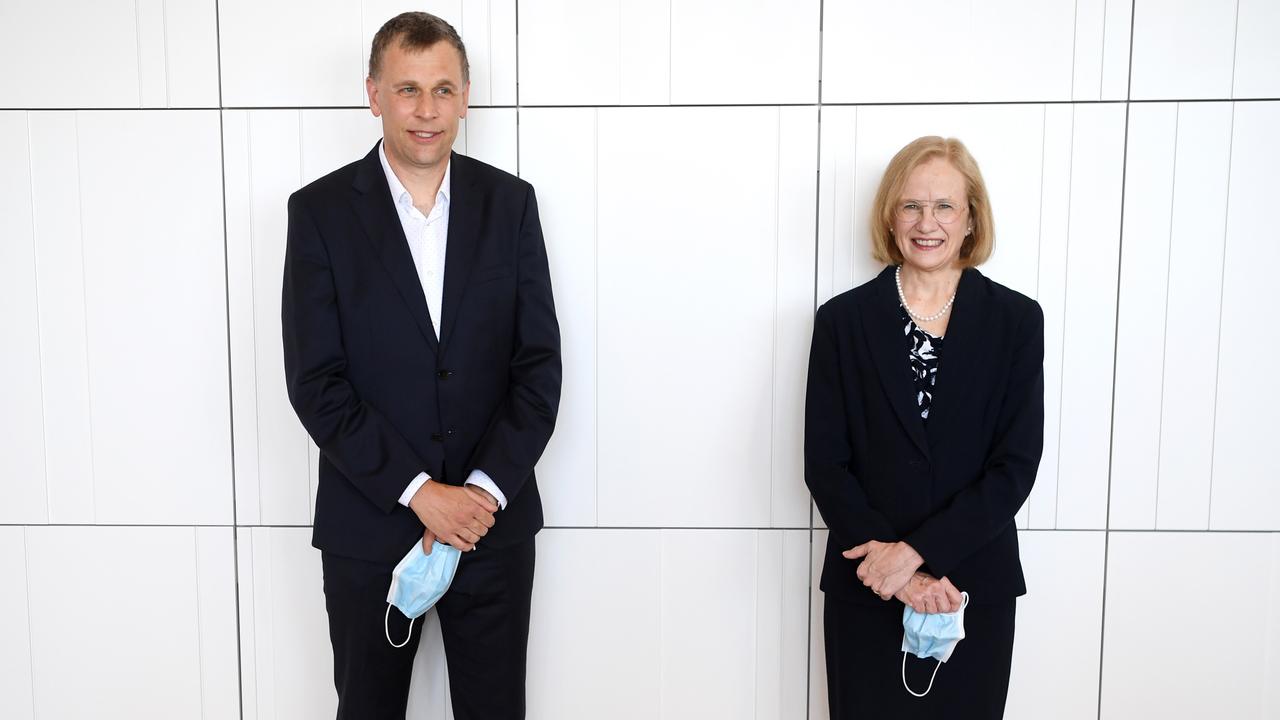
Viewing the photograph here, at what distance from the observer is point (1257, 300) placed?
7.41ft

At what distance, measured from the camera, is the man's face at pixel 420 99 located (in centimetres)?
187

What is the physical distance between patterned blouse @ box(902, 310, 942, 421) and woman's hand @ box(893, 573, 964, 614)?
1.11 feet

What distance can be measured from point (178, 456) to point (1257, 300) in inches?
111

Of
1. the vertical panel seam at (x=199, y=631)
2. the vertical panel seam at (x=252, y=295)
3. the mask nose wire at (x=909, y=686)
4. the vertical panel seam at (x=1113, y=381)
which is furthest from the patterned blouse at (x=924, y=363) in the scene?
the vertical panel seam at (x=199, y=631)

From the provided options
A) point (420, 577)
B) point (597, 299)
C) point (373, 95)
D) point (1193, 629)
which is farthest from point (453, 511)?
point (1193, 629)

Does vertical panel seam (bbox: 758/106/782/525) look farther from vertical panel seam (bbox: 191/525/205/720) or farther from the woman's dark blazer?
vertical panel seam (bbox: 191/525/205/720)

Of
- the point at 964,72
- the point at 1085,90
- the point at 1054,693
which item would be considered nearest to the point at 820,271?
the point at 964,72

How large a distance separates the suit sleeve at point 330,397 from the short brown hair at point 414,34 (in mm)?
407

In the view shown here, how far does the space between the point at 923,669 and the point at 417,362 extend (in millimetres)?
1255

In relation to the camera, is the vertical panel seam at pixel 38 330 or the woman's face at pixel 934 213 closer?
the woman's face at pixel 934 213

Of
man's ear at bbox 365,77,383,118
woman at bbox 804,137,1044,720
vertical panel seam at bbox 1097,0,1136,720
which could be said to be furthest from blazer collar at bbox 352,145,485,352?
vertical panel seam at bbox 1097,0,1136,720

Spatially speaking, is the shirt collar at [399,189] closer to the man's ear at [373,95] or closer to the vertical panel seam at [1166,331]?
the man's ear at [373,95]

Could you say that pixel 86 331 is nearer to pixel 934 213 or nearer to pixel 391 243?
pixel 391 243

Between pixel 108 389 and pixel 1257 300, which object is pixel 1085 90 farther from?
pixel 108 389
